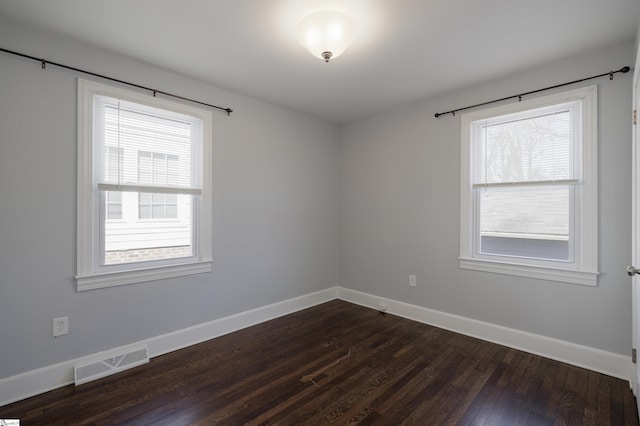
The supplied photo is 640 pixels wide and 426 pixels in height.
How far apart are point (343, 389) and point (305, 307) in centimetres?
177

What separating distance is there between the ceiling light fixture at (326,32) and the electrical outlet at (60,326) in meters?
2.62

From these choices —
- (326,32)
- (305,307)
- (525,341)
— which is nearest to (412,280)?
(525,341)

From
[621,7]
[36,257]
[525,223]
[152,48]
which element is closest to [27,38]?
[152,48]

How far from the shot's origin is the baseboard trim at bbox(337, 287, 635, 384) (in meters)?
2.29

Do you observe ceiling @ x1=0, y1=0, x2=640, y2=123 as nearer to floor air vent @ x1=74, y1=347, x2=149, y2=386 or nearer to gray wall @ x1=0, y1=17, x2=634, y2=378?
gray wall @ x1=0, y1=17, x2=634, y2=378

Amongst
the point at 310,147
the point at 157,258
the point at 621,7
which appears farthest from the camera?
the point at 310,147

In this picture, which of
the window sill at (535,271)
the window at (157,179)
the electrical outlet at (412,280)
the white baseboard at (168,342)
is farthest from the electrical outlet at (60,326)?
the window sill at (535,271)

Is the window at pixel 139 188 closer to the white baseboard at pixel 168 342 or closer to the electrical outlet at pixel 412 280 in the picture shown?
the white baseboard at pixel 168 342

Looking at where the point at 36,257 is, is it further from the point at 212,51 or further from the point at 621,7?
the point at 621,7

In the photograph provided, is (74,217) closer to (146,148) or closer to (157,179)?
(157,179)

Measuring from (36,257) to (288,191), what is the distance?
2.34 m

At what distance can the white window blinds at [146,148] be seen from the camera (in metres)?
2.44

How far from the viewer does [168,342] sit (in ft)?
8.85

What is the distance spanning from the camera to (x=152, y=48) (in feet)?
7.73
